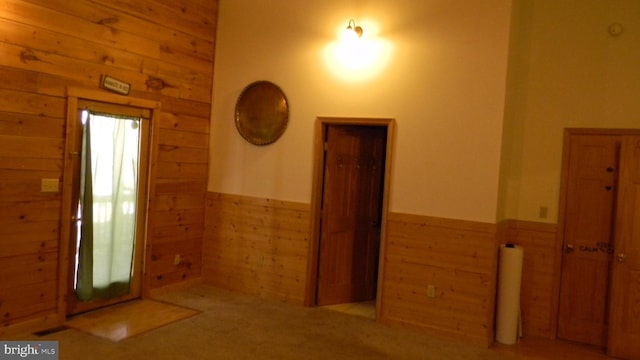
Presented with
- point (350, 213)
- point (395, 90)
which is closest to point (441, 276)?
point (350, 213)

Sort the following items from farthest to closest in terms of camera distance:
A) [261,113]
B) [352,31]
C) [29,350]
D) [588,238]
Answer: [261,113], [352,31], [588,238], [29,350]

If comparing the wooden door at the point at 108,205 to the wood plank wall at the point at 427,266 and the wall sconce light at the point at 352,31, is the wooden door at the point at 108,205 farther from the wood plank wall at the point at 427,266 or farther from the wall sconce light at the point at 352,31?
the wall sconce light at the point at 352,31

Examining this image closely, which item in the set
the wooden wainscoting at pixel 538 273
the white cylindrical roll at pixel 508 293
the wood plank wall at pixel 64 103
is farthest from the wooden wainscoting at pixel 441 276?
the wood plank wall at pixel 64 103

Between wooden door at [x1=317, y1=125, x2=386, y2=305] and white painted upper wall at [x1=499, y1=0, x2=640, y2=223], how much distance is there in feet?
4.88

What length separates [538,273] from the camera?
4.65 m

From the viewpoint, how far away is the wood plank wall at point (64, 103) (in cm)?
376

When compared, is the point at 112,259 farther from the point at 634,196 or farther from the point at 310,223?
the point at 634,196

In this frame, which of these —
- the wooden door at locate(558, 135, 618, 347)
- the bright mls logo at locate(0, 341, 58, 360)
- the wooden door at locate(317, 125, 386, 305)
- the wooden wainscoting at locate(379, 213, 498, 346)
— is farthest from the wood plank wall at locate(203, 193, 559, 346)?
the bright mls logo at locate(0, 341, 58, 360)

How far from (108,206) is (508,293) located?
12.0 feet

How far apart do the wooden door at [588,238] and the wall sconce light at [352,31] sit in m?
2.19

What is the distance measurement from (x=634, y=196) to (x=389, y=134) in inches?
84.5

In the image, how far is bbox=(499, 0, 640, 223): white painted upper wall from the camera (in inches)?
171

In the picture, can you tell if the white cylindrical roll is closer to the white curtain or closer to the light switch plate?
the white curtain

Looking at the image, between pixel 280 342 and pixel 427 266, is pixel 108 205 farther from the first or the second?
pixel 427 266
